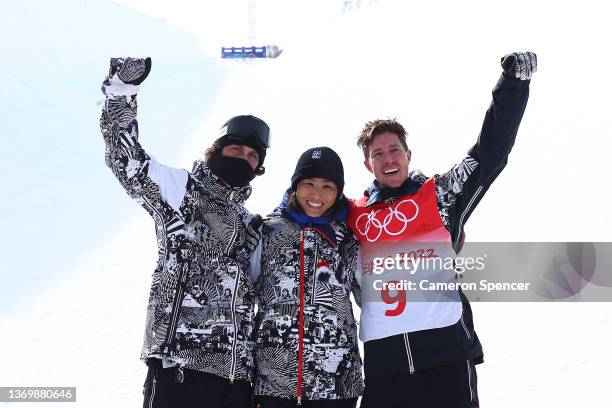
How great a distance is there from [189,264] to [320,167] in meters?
0.62

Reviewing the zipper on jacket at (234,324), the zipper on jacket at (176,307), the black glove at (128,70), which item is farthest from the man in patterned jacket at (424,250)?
the black glove at (128,70)

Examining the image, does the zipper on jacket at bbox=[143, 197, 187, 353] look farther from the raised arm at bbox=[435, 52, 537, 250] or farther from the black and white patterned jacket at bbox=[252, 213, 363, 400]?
the raised arm at bbox=[435, 52, 537, 250]

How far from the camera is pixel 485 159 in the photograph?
91.0 inches

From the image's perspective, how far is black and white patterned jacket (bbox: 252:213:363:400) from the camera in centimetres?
213

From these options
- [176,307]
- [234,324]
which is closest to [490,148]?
[234,324]

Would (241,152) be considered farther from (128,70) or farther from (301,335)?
(301,335)

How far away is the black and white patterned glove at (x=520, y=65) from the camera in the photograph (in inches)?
87.3

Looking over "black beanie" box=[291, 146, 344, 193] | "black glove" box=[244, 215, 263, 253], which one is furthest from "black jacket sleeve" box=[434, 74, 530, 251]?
"black glove" box=[244, 215, 263, 253]

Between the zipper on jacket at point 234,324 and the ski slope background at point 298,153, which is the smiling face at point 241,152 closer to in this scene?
the zipper on jacket at point 234,324

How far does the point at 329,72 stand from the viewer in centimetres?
1672

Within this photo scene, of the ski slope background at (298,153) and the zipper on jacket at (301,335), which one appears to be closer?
the zipper on jacket at (301,335)

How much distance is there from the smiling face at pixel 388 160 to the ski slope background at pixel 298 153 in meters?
1.36
